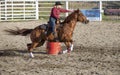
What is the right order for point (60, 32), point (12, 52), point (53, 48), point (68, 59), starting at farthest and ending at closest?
point (12, 52)
point (53, 48)
point (60, 32)
point (68, 59)

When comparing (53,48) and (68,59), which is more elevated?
A: (53,48)

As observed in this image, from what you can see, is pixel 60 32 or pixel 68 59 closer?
pixel 68 59

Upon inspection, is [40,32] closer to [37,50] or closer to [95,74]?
[37,50]

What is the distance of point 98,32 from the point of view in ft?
65.6

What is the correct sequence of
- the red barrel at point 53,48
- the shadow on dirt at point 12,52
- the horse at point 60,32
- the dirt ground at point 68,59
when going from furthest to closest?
the shadow on dirt at point 12,52 < the red barrel at point 53,48 < the horse at point 60,32 < the dirt ground at point 68,59

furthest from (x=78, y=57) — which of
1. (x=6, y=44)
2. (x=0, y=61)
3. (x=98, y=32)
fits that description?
(x=98, y=32)

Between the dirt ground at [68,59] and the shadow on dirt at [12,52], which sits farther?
the shadow on dirt at [12,52]

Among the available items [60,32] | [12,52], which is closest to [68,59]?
[60,32]

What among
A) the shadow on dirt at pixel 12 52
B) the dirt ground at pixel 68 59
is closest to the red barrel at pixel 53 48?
the dirt ground at pixel 68 59

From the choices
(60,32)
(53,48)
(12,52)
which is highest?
(60,32)

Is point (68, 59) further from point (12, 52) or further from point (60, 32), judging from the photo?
Answer: point (12, 52)

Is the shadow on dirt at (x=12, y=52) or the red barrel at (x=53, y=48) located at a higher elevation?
the red barrel at (x=53, y=48)

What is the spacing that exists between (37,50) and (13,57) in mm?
1745

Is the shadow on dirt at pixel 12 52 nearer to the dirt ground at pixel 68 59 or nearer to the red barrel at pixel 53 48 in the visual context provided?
the dirt ground at pixel 68 59
